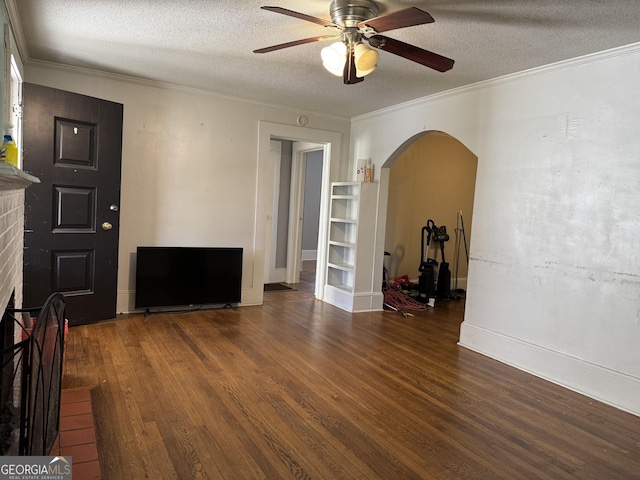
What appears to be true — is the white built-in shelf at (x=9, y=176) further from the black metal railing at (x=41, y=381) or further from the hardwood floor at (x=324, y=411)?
the hardwood floor at (x=324, y=411)

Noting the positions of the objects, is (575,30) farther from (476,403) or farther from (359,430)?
(359,430)

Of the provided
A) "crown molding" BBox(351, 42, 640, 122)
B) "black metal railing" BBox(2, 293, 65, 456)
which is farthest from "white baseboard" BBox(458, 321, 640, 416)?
"black metal railing" BBox(2, 293, 65, 456)

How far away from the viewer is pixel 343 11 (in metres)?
2.48

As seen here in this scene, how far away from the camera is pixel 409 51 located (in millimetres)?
2537

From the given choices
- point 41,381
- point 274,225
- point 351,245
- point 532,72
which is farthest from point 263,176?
point 41,381

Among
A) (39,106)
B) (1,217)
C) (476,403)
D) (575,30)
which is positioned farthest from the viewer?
(39,106)

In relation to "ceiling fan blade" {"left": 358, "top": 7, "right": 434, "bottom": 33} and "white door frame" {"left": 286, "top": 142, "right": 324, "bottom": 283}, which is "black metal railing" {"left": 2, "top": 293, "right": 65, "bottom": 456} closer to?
"ceiling fan blade" {"left": 358, "top": 7, "right": 434, "bottom": 33}

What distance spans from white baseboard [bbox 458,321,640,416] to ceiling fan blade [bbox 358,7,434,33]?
2527 mm

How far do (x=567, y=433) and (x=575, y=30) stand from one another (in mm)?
2343

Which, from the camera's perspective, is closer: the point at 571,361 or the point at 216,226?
the point at 571,361

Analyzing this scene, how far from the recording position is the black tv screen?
4504 mm

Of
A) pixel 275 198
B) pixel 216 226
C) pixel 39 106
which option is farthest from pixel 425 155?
pixel 39 106

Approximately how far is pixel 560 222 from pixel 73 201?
3.93 metres

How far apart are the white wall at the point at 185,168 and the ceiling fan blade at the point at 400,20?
2.76m
